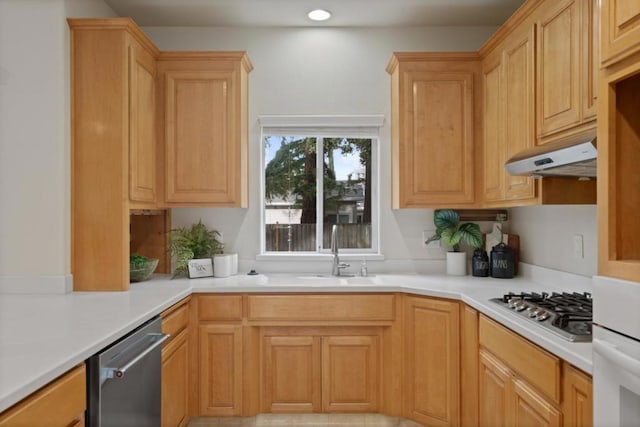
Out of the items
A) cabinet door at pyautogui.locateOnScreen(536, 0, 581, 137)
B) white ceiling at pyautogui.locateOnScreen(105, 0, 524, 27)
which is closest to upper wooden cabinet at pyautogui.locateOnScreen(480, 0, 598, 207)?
cabinet door at pyautogui.locateOnScreen(536, 0, 581, 137)

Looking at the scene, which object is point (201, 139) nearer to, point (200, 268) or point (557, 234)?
point (200, 268)

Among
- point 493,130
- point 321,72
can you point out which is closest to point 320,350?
point 493,130

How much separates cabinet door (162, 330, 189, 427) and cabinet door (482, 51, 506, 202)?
1.98 meters

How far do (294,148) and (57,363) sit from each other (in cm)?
243

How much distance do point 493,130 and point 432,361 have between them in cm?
141

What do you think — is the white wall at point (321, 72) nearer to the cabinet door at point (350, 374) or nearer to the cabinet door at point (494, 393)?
the cabinet door at point (350, 374)

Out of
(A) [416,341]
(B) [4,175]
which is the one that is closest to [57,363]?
(B) [4,175]

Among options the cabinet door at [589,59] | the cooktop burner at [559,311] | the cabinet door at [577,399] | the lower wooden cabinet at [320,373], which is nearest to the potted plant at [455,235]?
the lower wooden cabinet at [320,373]

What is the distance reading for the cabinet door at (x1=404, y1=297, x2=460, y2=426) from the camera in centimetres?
251

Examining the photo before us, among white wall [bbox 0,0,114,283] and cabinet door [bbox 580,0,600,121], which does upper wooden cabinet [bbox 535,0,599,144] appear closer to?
cabinet door [bbox 580,0,600,121]

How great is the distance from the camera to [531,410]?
167cm

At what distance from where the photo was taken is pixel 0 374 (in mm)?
1177

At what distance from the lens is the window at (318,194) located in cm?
346

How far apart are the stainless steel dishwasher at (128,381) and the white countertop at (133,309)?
2.2 inches
